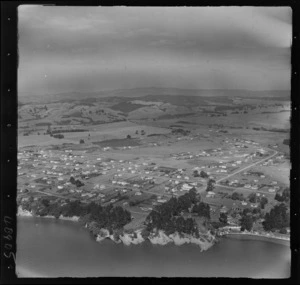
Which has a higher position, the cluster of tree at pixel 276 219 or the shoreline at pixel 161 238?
the cluster of tree at pixel 276 219

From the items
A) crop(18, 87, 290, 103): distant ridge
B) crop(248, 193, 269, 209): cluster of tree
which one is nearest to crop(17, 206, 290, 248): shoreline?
crop(248, 193, 269, 209): cluster of tree

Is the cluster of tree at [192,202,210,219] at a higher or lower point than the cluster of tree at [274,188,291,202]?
lower

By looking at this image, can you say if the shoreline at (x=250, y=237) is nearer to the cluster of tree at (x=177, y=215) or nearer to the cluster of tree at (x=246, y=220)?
the cluster of tree at (x=246, y=220)

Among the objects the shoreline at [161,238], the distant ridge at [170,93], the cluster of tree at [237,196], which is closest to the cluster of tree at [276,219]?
the cluster of tree at [237,196]

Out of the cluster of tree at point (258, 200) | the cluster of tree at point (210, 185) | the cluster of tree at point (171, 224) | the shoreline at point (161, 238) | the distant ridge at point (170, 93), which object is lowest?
the shoreline at point (161, 238)

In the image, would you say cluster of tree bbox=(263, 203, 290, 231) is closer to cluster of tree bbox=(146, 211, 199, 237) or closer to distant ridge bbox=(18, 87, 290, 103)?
cluster of tree bbox=(146, 211, 199, 237)

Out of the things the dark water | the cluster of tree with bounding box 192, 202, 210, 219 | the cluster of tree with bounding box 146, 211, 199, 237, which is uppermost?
the cluster of tree with bounding box 192, 202, 210, 219
